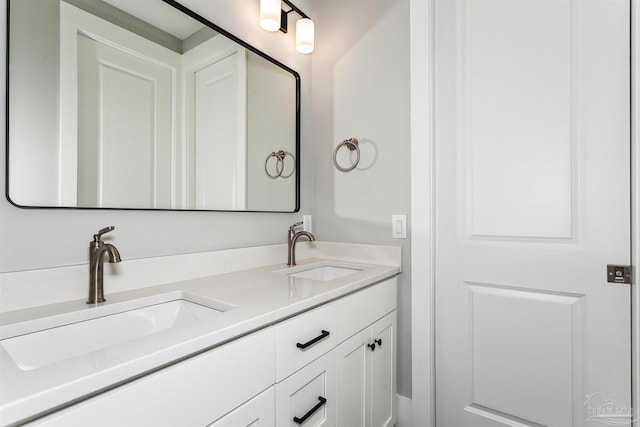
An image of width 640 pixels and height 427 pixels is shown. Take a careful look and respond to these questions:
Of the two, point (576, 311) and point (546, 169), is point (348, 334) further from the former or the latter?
point (546, 169)

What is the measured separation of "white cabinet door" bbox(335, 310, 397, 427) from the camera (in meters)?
1.12

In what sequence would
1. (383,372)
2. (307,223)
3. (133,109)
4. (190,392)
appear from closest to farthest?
1. (190,392)
2. (133,109)
3. (383,372)
4. (307,223)

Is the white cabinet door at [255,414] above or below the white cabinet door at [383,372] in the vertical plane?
above

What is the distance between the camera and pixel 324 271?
5.49ft

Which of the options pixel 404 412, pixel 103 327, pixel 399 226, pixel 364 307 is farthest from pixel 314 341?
pixel 404 412

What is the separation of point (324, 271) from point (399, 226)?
46 cm

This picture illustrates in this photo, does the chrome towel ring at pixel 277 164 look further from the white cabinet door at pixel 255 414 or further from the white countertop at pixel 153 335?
the white cabinet door at pixel 255 414

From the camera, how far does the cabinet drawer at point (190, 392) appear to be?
517mm

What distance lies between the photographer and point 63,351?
76 centimetres

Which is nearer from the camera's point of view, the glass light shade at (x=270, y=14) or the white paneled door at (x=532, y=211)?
the white paneled door at (x=532, y=211)

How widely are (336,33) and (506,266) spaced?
151 cm

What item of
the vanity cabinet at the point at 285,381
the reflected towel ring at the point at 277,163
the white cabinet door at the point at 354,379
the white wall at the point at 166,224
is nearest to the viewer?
the vanity cabinet at the point at 285,381

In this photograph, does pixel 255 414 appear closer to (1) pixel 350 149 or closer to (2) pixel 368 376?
(2) pixel 368 376

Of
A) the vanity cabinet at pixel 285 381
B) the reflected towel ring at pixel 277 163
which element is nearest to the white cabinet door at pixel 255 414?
the vanity cabinet at pixel 285 381
